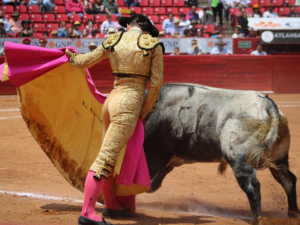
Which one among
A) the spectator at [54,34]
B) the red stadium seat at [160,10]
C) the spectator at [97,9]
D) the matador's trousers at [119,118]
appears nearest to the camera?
the matador's trousers at [119,118]

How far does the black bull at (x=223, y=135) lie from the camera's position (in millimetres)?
2912

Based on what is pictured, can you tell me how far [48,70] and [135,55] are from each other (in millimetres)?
899

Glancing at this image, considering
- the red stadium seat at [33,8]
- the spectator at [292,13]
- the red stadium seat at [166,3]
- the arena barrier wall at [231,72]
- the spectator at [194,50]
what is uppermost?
the red stadium seat at [33,8]

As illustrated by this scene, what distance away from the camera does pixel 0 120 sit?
794 centimetres

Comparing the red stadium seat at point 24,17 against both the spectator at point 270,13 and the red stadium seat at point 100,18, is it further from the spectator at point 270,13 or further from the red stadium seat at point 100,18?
the spectator at point 270,13

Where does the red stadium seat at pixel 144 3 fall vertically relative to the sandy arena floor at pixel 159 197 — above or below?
above

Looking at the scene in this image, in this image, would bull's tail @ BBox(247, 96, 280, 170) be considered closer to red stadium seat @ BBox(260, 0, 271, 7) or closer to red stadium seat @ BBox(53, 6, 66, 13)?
red stadium seat @ BBox(53, 6, 66, 13)

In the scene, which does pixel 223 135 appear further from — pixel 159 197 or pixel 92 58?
pixel 159 197

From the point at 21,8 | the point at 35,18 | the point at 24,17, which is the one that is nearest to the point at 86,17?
the point at 35,18

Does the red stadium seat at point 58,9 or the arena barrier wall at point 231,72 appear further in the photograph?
the red stadium seat at point 58,9

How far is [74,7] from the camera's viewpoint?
520 inches

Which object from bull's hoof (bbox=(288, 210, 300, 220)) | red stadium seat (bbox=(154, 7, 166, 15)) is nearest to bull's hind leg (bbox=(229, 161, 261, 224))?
bull's hoof (bbox=(288, 210, 300, 220))

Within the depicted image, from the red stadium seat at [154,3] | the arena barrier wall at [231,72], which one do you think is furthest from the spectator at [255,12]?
the red stadium seat at [154,3]

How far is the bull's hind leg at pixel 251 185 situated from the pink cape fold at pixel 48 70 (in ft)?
2.24
